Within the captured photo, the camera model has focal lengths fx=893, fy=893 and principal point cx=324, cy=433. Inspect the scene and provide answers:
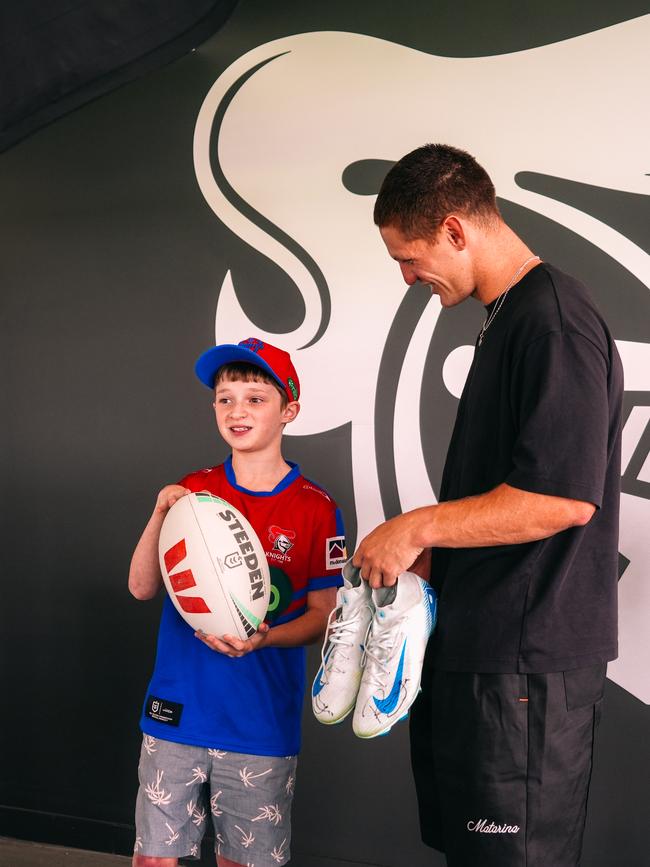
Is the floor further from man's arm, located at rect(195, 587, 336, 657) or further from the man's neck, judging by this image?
the man's neck

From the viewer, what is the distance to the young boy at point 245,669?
171 centimetres

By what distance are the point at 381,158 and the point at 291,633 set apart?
1393 mm

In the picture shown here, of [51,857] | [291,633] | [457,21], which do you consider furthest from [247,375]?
[51,857]

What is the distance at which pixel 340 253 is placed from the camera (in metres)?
2.52

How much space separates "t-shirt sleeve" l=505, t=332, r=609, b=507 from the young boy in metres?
0.62

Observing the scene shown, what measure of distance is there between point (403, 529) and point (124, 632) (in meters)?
1.59

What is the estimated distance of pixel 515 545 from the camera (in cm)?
139

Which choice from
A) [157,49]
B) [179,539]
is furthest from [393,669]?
[157,49]

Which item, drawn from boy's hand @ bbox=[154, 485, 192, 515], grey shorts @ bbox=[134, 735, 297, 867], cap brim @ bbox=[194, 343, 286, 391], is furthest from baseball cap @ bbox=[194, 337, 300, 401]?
grey shorts @ bbox=[134, 735, 297, 867]

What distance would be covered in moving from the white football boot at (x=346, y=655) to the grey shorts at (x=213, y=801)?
0.32 m

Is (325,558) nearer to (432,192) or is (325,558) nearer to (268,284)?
(432,192)

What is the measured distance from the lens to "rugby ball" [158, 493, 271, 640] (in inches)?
65.4

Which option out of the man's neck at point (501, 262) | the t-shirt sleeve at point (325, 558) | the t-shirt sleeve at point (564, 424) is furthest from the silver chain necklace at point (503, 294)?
the t-shirt sleeve at point (325, 558)

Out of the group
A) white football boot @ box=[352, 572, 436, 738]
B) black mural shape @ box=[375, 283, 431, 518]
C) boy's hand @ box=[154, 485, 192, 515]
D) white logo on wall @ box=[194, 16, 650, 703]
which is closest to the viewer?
white football boot @ box=[352, 572, 436, 738]
